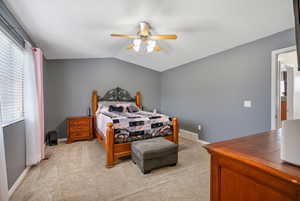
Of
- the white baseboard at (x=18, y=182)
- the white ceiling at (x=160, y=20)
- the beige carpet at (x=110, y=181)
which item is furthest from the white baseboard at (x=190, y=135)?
the white baseboard at (x=18, y=182)

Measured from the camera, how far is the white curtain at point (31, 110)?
8.26 feet

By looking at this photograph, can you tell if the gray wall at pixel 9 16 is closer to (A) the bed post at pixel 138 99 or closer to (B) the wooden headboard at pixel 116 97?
(B) the wooden headboard at pixel 116 97

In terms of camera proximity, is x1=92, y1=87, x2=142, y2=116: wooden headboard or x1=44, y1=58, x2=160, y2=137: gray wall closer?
x1=44, y1=58, x2=160, y2=137: gray wall

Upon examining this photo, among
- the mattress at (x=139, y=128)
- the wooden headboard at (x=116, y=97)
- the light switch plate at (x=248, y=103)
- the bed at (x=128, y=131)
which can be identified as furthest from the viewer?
the wooden headboard at (x=116, y=97)

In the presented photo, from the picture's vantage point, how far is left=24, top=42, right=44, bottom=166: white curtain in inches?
→ 99.1

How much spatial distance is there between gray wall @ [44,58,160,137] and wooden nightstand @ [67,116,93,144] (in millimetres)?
443

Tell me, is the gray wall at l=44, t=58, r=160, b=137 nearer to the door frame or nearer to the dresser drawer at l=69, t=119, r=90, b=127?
the dresser drawer at l=69, t=119, r=90, b=127

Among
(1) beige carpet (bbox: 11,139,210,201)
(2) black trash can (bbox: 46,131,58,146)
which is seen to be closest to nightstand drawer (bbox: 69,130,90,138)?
(2) black trash can (bbox: 46,131,58,146)

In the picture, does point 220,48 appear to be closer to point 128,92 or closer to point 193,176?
point 193,176

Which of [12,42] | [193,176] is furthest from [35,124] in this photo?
[193,176]

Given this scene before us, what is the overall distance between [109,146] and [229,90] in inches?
107

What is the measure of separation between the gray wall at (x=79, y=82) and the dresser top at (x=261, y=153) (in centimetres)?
432

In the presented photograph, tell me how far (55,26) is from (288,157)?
3.25 metres

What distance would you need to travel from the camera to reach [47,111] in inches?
162
